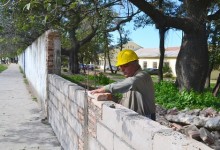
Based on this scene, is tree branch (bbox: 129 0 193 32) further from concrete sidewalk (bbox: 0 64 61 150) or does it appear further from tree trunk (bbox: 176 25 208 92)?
concrete sidewalk (bbox: 0 64 61 150)

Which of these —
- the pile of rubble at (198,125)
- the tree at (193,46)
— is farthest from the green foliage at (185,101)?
the tree at (193,46)

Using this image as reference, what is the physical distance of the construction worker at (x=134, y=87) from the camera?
4125 millimetres

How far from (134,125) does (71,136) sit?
10.6ft

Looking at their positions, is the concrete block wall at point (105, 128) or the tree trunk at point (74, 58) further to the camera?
the tree trunk at point (74, 58)

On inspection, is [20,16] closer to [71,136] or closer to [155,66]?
[71,136]

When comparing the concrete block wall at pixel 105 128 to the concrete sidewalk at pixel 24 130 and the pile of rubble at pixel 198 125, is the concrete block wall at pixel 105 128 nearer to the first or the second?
the concrete sidewalk at pixel 24 130

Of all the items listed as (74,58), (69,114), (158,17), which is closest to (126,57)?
(69,114)

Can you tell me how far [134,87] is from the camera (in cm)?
411

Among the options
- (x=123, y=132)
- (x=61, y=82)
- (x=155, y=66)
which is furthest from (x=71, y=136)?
(x=155, y=66)

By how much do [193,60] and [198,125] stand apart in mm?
6595

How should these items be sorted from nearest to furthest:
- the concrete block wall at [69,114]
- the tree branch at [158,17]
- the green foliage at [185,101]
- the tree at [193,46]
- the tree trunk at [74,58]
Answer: the concrete block wall at [69,114], the green foliage at [185,101], the tree branch at [158,17], the tree at [193,46], the tree trunk at [74,58]

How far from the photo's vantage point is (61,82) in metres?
7.49

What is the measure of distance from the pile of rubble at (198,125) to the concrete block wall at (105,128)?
1673 millimetres

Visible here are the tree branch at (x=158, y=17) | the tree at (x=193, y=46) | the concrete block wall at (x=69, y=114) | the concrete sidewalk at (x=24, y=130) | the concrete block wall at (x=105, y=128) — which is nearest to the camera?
the concrete block wall at (x=105, y=128)
